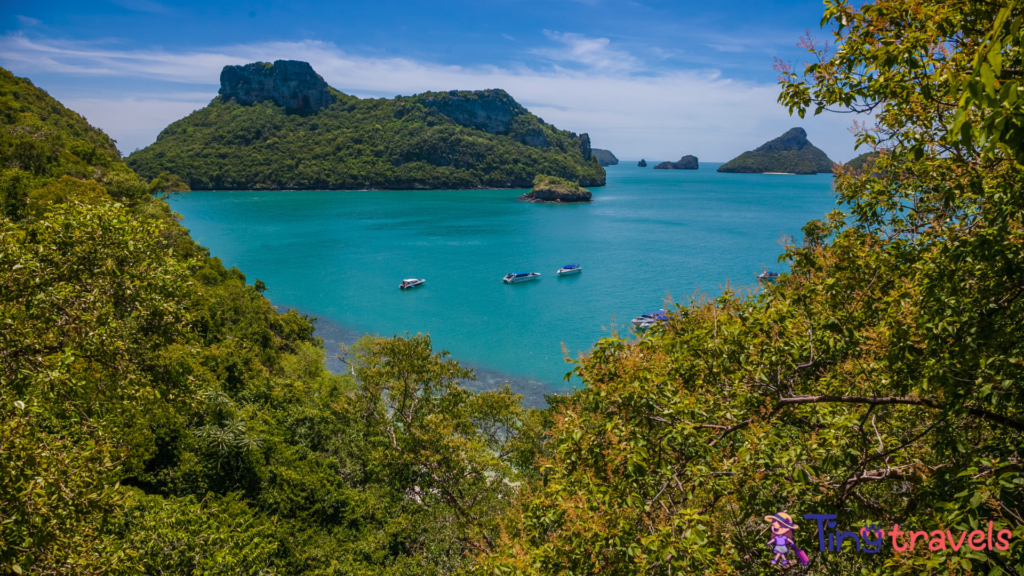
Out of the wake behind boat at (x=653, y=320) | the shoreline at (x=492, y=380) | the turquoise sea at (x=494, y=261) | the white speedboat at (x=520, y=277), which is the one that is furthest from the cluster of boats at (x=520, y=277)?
the wake behind boat at (x=653, y=320)

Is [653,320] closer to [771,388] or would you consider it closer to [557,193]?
[771,388]

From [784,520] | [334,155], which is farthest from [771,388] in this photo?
[334,155]

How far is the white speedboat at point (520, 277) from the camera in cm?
5253

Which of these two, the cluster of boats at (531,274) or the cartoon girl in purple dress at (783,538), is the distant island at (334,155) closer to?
the cluster of boats at (531,274)

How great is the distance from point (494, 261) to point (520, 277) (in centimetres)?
943

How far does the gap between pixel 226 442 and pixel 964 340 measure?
47.7 ft

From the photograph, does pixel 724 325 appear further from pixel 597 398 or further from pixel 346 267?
pixel 346 267

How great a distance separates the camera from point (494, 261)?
2435 inches

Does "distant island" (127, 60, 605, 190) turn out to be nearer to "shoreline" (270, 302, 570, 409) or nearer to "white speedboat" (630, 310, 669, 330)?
"shoreline" (270, 302, 570, 409)

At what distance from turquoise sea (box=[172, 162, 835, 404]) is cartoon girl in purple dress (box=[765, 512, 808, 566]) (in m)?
7.91

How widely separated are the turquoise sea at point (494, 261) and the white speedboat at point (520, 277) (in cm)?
93

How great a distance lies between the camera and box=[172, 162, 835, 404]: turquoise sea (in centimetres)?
3856

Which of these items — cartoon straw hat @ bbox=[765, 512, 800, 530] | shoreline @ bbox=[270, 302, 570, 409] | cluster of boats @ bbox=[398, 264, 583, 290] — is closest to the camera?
cartoon straw hat @ bbox=[765, 512, 800, 530]

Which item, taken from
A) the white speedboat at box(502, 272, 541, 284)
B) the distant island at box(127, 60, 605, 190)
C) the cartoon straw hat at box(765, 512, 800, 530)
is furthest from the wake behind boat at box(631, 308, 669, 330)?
the distant island at box(127, 60, 605, 190)
